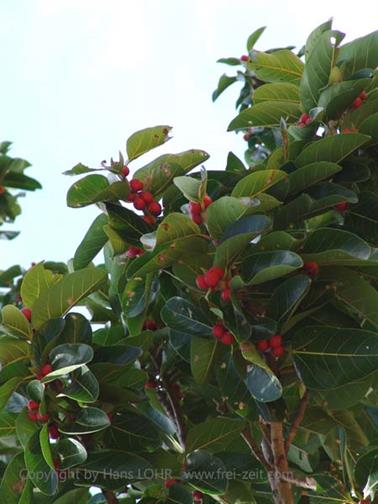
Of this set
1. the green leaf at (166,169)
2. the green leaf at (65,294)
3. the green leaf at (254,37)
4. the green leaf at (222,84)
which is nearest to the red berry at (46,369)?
the green leaf at (65,294)

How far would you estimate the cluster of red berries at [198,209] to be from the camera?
1.87 metres

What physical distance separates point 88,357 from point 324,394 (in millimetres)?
539

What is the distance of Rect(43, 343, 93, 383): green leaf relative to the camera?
1837 millimetres

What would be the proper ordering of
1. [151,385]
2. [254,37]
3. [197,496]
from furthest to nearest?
[254,37] → [151,385] → [197,496]

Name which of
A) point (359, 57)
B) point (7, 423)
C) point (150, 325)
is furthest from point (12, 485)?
point (359, 57)

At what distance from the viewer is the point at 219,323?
6.26ft

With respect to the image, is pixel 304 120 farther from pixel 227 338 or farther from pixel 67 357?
pixel 67 357

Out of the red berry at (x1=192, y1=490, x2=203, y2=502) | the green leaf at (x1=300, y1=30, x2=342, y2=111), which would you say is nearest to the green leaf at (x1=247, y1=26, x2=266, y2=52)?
the green leaf at (x1=300, y1=30, x2=342, y2=111)

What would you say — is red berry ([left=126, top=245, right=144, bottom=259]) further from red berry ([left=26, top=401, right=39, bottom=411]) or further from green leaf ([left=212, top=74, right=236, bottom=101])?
green leaf ([left=212, top=74, right=236, bottom=101])

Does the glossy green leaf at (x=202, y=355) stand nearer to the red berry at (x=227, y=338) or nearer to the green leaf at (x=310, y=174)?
the red berry at (x=227, y=338)

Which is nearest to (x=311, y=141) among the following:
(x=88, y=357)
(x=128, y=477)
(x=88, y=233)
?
(x=88, y=233)

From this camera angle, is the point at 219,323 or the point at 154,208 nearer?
the point at 219,323

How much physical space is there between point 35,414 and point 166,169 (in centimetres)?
64

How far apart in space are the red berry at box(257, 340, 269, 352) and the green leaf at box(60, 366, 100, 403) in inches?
14.1
